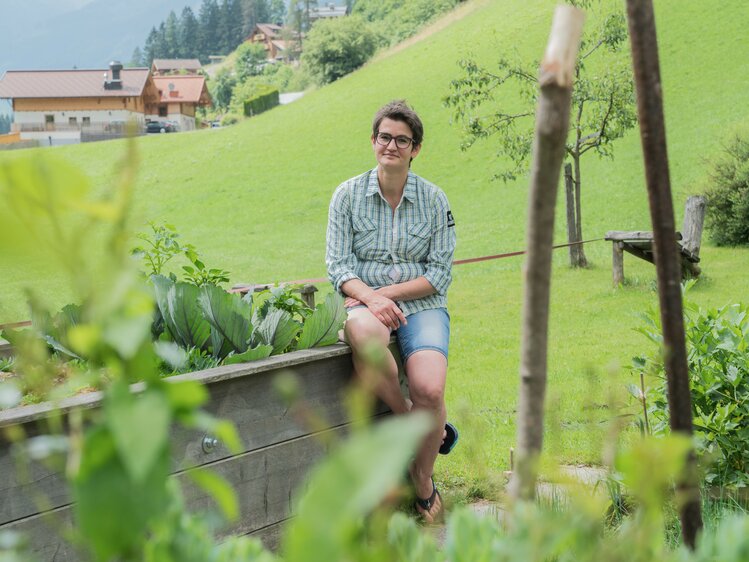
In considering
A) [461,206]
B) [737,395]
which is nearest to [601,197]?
[461,206]

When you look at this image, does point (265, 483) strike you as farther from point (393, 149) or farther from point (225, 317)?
point (393, 149)

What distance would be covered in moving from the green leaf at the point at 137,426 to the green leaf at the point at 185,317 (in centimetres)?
279

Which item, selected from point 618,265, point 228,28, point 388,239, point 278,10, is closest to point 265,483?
point 388,239

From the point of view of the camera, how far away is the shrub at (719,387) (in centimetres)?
298

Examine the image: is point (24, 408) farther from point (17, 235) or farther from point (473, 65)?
point (473, 65)

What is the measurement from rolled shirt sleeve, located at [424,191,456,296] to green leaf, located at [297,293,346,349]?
478 millimetres

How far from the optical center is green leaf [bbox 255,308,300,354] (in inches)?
127

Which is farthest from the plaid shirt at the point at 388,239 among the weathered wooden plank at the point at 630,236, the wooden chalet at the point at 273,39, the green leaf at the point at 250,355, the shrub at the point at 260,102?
the wooden chalet at the point at 273,39

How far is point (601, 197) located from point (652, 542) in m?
20.6

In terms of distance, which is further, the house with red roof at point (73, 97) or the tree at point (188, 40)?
the tree at point (188, 40)

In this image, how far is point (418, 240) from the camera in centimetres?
366

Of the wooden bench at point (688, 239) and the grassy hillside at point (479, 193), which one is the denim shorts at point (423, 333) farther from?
the wooden bench at point (688, 239)

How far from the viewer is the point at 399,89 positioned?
34.8m

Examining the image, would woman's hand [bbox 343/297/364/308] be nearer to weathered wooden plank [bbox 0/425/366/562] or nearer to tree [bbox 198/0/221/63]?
weathered wooden plank [bbox 0/425/366/562]
